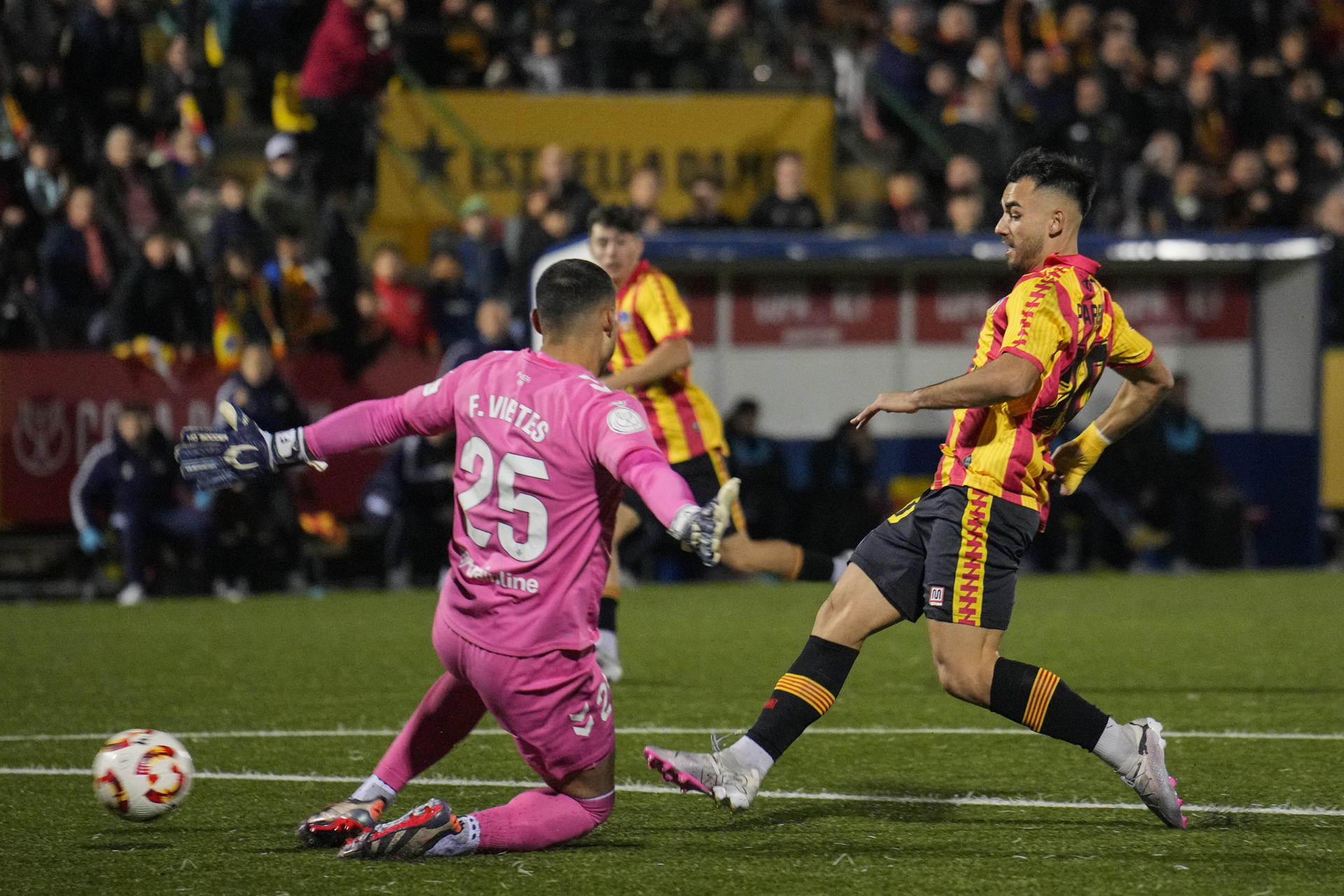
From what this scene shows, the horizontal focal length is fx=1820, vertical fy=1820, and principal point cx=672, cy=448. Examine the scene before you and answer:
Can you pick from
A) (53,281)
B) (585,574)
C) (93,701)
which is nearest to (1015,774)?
(585,574)

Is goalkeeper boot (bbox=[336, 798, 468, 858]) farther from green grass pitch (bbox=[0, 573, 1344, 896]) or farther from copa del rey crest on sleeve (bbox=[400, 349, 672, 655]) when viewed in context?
copa del rey crest on sleeve (bbox=[400, 349, 672, 655])

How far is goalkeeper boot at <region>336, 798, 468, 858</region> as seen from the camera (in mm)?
4891

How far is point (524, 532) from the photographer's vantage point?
4809 millimetres

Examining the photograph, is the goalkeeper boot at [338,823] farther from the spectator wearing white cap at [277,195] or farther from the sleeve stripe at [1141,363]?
the spectator wearing white cap at [277,195]

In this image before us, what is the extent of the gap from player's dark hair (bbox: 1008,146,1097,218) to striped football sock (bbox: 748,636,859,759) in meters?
1.55

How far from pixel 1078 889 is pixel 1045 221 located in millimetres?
2051

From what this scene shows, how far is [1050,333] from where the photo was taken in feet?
17.5

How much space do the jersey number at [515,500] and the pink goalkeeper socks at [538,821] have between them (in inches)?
28.2

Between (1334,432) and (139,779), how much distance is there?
12.8 meters

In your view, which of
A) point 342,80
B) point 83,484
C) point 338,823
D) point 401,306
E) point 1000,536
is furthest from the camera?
point 342,80

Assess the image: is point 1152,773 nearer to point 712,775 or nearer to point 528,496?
point 712,775

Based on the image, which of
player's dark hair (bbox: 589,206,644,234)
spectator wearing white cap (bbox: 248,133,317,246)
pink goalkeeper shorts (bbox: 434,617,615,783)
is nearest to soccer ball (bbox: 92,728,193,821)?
pink goalkeeper shorts (bbox: 434,617,615,783)

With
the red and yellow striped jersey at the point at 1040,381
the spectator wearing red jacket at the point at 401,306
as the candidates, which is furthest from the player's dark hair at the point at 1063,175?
the spectator wearing red jacket at the point at 401,306

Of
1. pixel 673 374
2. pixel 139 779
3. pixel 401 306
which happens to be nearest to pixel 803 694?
pixel 139 779
